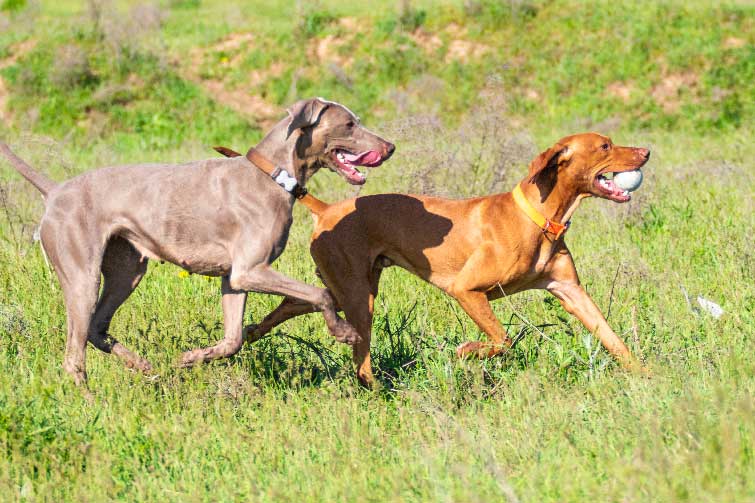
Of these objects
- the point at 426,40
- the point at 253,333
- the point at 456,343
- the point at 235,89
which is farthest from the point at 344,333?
the point at 426,40

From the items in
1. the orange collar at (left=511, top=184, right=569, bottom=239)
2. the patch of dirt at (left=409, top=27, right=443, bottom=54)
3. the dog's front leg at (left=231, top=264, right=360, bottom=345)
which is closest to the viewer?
the dog's front leg at (left=231, top=264, right=360, bottom=345)

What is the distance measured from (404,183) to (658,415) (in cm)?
531

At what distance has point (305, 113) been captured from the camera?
5.69m

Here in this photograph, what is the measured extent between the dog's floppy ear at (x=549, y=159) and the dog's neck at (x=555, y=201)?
96mm

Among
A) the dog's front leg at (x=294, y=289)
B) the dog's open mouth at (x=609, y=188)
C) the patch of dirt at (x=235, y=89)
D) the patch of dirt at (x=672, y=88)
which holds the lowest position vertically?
the patch of dirt at (x=235, y=89)

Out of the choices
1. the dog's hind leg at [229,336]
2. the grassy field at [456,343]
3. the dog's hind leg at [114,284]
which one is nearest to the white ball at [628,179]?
the grassy field at [456,343]

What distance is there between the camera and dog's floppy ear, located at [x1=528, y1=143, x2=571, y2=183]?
19.9 ft

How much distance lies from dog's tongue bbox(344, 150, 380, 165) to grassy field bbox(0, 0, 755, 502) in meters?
1.11

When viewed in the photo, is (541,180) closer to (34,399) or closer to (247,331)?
(247,331)

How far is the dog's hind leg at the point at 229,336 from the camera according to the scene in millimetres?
5910

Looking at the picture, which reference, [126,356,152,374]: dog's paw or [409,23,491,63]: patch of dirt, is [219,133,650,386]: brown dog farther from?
[409,23,491,63]: patch of dirt

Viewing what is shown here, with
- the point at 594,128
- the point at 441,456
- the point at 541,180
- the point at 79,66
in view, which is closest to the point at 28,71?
the point at 79,66

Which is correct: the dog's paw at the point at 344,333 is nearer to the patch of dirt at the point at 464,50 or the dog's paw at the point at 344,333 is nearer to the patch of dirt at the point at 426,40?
the patch of dirt at the point at 464,50

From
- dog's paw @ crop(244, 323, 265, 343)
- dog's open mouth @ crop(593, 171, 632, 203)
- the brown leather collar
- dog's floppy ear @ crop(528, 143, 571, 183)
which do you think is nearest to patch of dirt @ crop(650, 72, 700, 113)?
dog's open mouth @ crop(593, 171, 632, 203)
